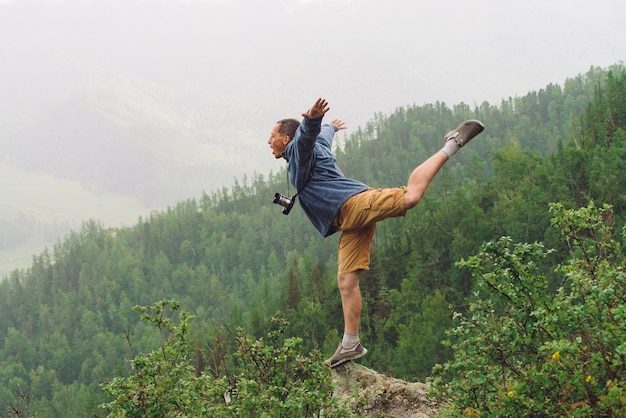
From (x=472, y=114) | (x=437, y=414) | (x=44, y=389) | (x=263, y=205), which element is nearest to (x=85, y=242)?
(x=263, y=205)

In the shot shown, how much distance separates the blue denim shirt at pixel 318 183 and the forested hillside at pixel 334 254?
24.4 meters

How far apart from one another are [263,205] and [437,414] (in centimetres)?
13329

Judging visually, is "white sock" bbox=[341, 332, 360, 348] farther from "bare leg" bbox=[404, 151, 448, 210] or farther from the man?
"bare leg" bbox=[404, 151, 448, 210]

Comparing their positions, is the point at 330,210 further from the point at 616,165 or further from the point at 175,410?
the point at 616,165

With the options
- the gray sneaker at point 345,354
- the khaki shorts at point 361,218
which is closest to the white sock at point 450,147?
the khaki shorts at point 361,218

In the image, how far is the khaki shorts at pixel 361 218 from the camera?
17.9 feet

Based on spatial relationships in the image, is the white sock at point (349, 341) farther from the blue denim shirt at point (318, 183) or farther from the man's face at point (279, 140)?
the man's face at point (279, 140)

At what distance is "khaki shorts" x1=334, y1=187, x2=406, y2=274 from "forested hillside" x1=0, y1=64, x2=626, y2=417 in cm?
2425

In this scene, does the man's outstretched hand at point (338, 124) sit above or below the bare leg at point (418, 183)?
above

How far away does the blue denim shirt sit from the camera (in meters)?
5.75

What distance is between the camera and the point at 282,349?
4.40 m

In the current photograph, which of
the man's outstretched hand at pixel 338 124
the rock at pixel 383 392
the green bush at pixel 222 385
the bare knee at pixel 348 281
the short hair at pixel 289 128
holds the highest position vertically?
the man's outstretched hand at pixel 338 124

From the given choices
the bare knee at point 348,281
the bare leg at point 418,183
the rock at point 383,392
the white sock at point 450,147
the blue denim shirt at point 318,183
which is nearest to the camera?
the bare leg at point 418,183

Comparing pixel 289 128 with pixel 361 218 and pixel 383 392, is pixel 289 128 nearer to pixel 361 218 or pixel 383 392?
pixel 361 218
